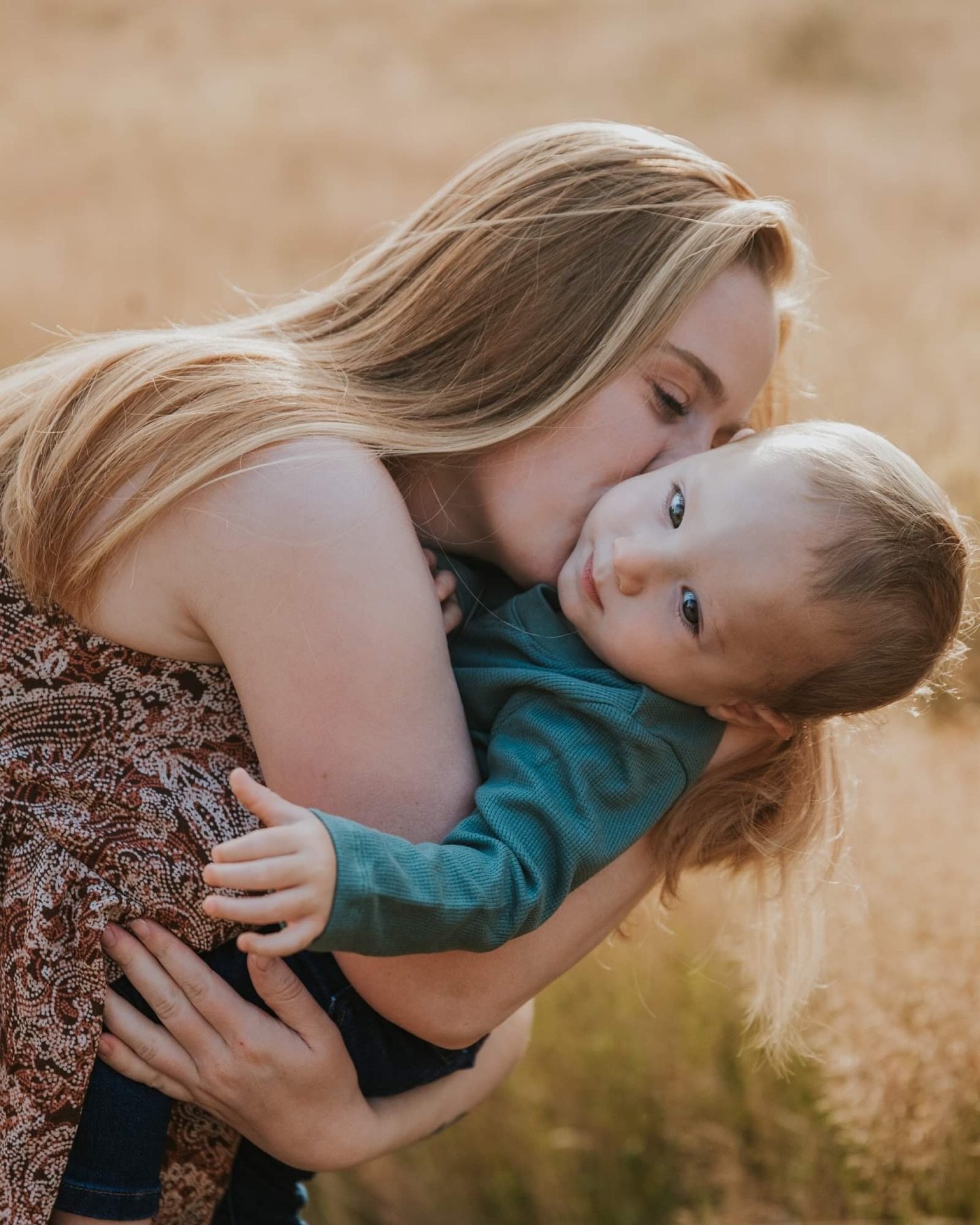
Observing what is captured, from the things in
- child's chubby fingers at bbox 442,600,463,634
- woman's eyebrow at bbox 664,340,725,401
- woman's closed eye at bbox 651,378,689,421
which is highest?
woman's eyebrow at bbox 664,340,725,401

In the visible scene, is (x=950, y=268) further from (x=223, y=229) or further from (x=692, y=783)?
(x=692, y=783)

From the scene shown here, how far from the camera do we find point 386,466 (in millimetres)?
1689

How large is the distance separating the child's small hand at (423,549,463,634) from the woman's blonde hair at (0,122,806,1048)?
0.54 ft

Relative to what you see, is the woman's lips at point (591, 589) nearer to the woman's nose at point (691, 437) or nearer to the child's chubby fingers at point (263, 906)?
the woman's nose at point (691, 437)

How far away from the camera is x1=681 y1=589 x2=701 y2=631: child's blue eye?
161cm

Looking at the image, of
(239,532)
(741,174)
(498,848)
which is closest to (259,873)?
(498,848)

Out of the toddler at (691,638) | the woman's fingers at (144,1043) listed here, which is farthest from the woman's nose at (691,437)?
the woman's fingers at (144,1043)

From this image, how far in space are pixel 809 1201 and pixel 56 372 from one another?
220 cm

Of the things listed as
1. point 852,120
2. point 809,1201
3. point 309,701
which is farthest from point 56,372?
point 852,120

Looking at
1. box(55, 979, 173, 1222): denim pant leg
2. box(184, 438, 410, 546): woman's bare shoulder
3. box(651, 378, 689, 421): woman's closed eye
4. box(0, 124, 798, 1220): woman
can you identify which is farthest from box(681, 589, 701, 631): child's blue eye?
box(55, 979, 173, 1222): denim pant leg

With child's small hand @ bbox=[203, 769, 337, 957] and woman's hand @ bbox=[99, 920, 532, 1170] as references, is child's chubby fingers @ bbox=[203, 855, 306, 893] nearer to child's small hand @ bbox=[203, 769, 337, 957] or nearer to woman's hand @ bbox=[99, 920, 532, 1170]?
child's small hand @ bbox=[203, 769, 337, 957]

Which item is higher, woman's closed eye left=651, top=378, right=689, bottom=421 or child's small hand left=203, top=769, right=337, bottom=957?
woman's closed eye left=651, top=378, right=689, bottom=421

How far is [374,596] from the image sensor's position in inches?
56.0

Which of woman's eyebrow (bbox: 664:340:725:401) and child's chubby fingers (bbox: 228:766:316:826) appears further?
woman's eyebrow (bbox: 664:340:725:401)
